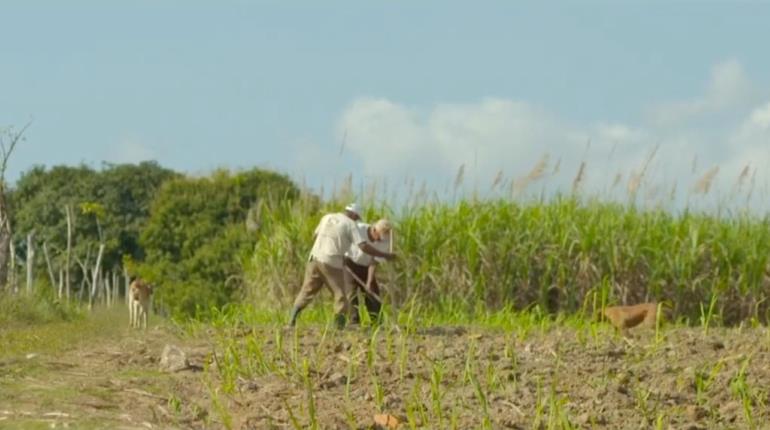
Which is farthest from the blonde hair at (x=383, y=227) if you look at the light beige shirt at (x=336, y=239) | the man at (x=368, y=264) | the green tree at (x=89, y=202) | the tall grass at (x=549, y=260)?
the green tree at (x=89, y=202)

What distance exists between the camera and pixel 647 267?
19.5m

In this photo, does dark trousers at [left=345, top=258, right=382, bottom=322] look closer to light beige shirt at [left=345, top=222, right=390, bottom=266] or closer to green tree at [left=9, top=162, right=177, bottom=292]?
light beige shirt at [left=345, top=222, right=390, bottom=266]

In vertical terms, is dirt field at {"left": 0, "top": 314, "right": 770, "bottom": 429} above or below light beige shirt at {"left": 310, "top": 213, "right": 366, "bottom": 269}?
below

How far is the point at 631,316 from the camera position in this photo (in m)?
14.9

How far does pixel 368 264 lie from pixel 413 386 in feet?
19.5

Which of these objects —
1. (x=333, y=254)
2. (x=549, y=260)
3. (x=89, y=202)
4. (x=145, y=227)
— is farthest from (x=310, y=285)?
(x=89, y=202)

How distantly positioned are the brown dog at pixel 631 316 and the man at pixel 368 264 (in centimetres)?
225

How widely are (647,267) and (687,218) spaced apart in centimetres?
136

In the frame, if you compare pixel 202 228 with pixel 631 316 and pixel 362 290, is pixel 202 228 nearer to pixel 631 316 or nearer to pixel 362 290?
pixel 362 290

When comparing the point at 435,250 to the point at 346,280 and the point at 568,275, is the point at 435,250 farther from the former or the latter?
the point at 346,280

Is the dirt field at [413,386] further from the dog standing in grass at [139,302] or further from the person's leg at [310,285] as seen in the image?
the dog standing in grass at [139,302]

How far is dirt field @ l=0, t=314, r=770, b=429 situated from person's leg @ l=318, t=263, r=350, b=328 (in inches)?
70.1

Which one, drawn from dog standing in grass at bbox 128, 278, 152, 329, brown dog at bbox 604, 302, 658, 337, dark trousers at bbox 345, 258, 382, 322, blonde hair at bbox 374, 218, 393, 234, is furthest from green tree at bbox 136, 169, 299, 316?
blonde hair at bbox 374, 218, 393, 234

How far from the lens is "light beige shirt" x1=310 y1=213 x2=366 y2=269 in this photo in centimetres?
1370
